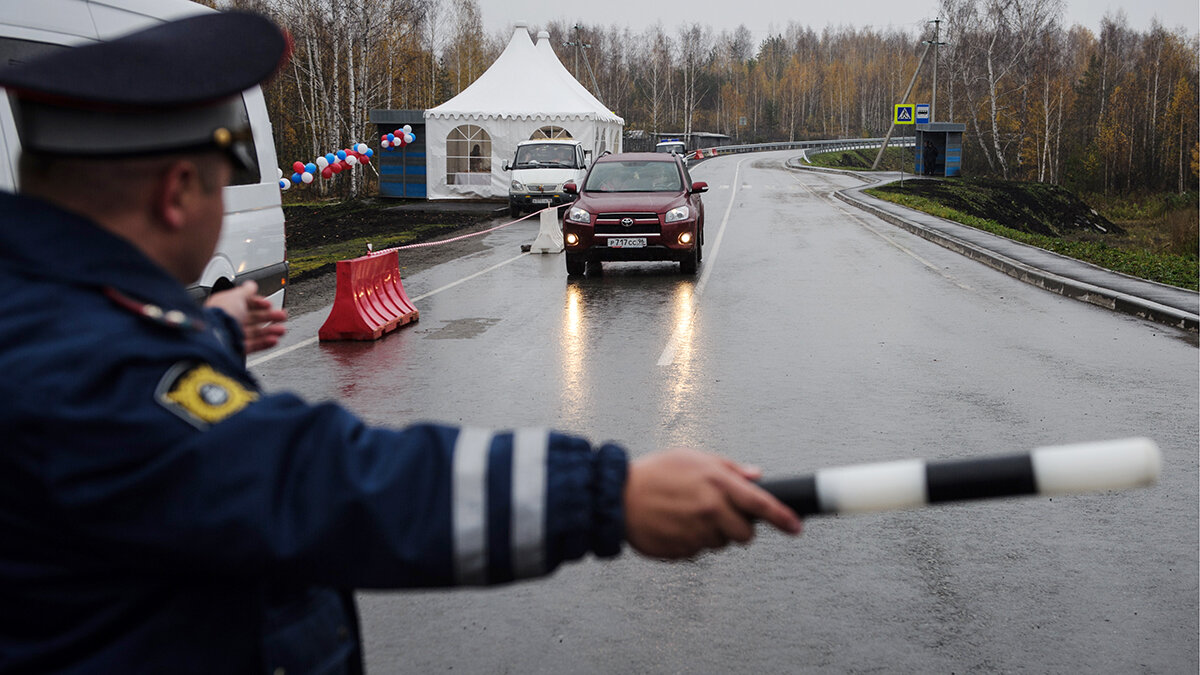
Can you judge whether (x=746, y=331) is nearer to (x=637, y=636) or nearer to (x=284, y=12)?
(x=637, y=636)

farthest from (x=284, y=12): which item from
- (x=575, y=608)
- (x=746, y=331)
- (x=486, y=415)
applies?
(x=575, y=608)

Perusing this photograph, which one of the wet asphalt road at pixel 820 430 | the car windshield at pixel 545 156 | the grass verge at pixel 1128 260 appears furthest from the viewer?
the car windshield at pixel 545 156

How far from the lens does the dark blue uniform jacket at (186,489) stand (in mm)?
1153

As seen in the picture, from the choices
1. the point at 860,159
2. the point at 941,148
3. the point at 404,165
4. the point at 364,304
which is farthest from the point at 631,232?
the point at 860,159

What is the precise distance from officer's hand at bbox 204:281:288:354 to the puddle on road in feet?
28.1

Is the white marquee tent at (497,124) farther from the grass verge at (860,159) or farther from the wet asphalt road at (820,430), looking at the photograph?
the grass verge at (860,159)

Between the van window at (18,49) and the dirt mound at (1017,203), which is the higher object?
the van window at (18,49)

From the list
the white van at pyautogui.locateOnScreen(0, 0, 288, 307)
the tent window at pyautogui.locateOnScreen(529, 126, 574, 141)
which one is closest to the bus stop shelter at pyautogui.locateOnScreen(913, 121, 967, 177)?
the tent window at pyautogui.locateOnScreen(529, 126, 574, 141)

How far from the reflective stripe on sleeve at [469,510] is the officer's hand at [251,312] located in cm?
103

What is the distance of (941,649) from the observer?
12.7ft

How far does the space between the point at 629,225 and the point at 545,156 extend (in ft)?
47.0

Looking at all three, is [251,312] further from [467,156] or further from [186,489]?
[467,156]

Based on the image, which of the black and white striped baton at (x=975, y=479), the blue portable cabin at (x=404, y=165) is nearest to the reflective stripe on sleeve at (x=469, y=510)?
the black and white striped baton at (x=975, y=479)

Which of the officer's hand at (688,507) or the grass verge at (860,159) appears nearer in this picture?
the officer's hand at (688,507)
